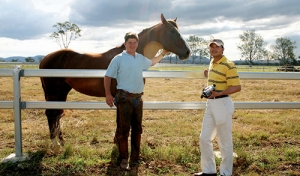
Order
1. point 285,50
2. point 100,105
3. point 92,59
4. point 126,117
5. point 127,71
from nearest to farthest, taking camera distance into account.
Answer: point 127,71 < point 126,117 < point 100,105 < point 92,59 < point 285,50

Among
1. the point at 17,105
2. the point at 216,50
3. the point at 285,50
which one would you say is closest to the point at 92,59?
the point at 17,105

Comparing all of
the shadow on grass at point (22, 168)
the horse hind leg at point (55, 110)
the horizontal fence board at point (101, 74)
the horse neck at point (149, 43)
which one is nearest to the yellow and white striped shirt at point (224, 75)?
the horizontal fence board at point (101, 74)

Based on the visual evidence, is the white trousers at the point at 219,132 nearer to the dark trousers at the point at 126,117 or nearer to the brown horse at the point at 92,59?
the dark trousers at the point at 126,117

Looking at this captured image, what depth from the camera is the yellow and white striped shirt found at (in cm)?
325

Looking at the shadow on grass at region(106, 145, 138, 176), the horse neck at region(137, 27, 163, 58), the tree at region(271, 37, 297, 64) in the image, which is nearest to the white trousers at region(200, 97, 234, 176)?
the shadow on grass at region(106, 145, 138, 176)

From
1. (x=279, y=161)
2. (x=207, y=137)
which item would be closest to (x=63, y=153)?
(x=207, y=137)

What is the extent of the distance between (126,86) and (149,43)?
178cm

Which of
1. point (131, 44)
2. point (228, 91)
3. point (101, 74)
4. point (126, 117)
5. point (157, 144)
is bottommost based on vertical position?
point (157, 144)

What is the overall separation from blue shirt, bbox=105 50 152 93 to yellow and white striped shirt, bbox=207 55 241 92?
944 mm

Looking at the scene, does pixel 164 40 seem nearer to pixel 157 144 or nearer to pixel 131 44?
pixel 131 44

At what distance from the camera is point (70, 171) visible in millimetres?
3695

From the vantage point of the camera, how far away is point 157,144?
5027 millimetres

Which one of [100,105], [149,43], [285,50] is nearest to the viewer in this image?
[100,105]

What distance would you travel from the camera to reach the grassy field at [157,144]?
12.4 feet
